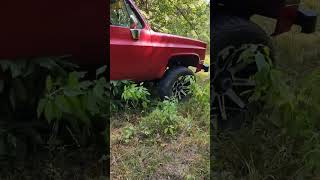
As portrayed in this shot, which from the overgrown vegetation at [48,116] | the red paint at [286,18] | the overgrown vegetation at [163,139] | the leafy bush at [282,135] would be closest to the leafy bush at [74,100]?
the overgrown vegetation at [48,116]

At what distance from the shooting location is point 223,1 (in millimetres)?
2740

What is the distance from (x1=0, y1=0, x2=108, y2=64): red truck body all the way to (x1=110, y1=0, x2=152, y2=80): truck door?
0.09 meters

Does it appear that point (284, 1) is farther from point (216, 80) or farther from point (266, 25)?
point (216, 80)

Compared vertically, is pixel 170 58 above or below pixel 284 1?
below

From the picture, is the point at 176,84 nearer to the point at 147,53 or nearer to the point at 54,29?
the point at 147,53

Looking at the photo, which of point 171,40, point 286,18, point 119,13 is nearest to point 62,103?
point 119,13

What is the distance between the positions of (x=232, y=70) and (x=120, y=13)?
70cm

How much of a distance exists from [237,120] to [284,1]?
706 mm

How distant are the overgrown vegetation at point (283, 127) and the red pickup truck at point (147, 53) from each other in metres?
0.39

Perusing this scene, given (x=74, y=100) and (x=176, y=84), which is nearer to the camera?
(x=74, y=100)

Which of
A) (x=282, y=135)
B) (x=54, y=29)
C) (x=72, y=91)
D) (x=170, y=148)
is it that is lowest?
(x=170, y=148)

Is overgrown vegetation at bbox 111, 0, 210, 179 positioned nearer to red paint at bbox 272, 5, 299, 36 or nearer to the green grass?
the green grass

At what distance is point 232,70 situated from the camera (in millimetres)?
2807

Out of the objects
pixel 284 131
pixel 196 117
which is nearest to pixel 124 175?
pixel 196 117
